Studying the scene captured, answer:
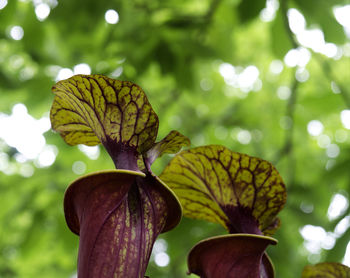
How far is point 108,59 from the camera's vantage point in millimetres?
1819

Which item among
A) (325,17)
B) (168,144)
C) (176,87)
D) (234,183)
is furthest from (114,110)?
(176,87)

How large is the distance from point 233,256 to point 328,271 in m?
0.20

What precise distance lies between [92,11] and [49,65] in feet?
1.77

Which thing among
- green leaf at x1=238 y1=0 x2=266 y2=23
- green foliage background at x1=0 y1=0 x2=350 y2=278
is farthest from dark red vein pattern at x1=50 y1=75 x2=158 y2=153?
green leaf at x1=238 y1=0 x2=266 y2=23

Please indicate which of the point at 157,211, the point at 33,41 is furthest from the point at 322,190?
the point at 157,211

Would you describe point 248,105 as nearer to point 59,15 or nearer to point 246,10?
point 246,10

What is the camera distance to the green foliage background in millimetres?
1677

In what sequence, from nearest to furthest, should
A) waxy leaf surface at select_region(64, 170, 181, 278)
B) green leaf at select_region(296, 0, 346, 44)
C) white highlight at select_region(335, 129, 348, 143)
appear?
waxy leaf surface at select_region(64, 170, 181, 278) < green leaf at select_region(296, 0, 346, 44) < white highlight at select_region(335, 129, 348, 143)

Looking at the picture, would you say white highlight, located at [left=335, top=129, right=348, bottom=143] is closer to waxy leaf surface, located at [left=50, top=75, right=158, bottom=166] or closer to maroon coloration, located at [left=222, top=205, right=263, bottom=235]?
maroon coloration, located at [left=222, top=205, right=263, bottom=235]

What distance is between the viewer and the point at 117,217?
22.5 inches

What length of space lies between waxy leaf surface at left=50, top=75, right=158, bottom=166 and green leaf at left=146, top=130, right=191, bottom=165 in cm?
2

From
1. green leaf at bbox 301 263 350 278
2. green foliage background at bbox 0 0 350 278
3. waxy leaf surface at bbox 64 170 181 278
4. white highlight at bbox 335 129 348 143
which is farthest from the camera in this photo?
white highlight at bbox 335 129 348 143

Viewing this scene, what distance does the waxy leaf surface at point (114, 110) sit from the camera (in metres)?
0.60

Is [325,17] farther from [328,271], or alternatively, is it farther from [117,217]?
[117,217]
